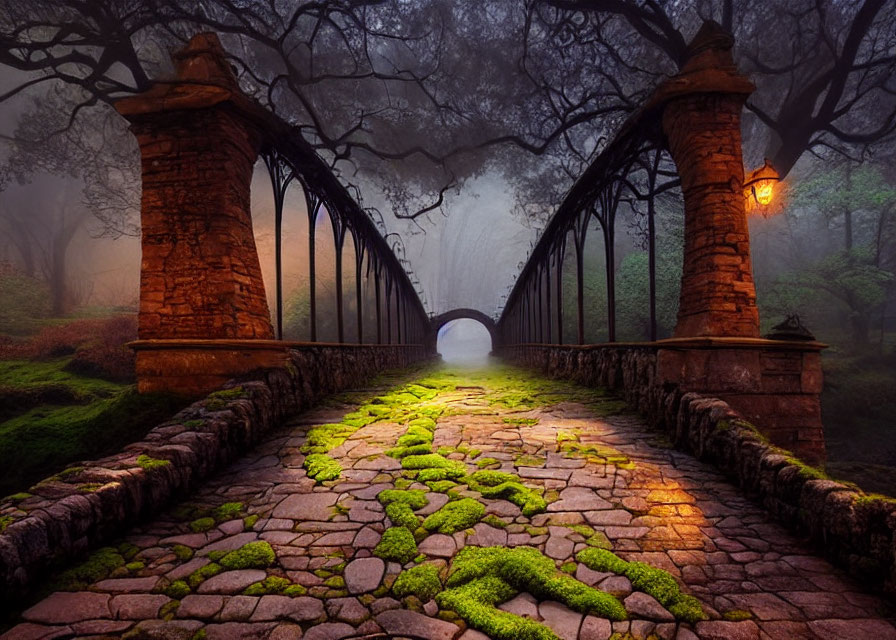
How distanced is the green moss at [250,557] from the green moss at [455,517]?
91 cm

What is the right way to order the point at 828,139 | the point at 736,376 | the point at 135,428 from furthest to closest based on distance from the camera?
the point at 828,139
the point at 736,376
the point at 135,428

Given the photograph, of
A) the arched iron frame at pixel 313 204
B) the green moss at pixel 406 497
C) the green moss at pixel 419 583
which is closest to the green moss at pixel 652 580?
the green moss at pixel 419 583

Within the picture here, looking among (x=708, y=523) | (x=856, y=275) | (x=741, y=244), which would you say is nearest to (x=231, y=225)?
(x=708, y=523)

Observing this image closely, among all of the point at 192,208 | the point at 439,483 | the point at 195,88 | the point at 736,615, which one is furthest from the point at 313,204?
the point at 736,615

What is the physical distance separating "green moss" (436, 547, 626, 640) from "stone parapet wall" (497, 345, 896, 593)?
4.39ft

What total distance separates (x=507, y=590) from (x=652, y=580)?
732mm

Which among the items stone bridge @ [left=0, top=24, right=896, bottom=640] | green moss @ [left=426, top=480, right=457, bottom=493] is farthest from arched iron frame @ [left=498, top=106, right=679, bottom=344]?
green moss @ [left=426, top=480, right=457, bottom=493]

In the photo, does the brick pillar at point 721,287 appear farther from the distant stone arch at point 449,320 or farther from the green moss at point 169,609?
the distant stone arch at point 449,320

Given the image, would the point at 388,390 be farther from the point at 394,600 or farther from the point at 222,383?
the point at 394,600

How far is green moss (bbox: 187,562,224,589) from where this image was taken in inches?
79.2

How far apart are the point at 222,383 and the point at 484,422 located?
307 cm

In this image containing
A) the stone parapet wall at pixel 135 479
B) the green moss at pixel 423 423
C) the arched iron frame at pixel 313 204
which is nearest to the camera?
the stone parapet wall at pixel 135 479

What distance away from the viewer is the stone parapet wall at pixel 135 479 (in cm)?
193

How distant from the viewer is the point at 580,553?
222 cm
